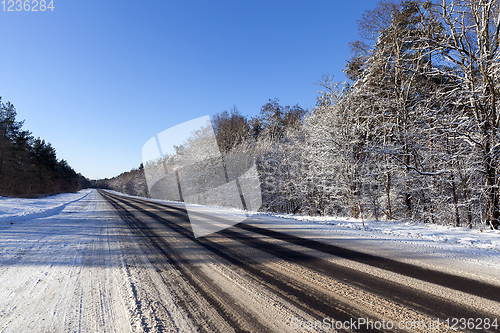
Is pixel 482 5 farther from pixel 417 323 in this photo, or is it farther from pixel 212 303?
pixel 212 303

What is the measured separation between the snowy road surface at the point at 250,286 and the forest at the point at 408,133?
4.51 meters

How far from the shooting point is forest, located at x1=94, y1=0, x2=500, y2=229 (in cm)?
648

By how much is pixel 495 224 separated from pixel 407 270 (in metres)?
6.05

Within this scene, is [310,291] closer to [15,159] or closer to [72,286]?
[72,286]

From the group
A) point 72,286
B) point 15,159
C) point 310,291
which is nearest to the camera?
point 310,291

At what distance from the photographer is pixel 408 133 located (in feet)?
26.6

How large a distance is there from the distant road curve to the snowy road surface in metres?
0.01

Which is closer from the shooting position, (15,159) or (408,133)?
(408,133)

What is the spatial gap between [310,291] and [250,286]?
2.85 feet

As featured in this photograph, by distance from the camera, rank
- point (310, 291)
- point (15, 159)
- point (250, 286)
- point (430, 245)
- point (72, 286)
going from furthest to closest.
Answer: point (15, 159)
point (430, 245)
point (72, 286)
point (250, 286)
point (310, 291)

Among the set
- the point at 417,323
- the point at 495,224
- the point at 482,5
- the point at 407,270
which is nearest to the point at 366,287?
the point at 417,323

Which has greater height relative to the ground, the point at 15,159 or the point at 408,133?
the point at 15,159

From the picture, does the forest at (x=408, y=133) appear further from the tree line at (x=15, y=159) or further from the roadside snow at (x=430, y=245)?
the tree line at (x=15, y=159)

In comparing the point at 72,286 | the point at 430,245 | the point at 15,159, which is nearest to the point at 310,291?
the point at 72,286
